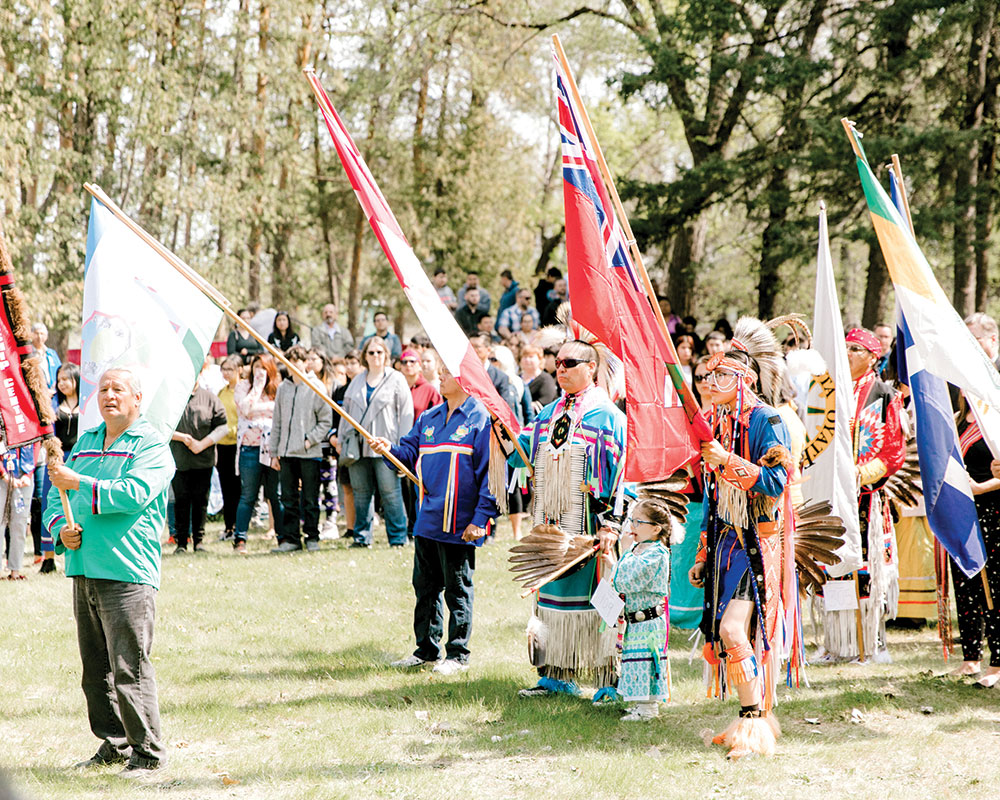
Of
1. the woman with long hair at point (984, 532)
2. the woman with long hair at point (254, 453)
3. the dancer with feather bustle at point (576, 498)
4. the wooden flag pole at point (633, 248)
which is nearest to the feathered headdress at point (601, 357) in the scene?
the dancer with feather bustle at point (576, 498)

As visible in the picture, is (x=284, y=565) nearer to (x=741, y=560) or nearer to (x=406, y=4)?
(x=741, y=560)

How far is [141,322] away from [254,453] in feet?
21.1

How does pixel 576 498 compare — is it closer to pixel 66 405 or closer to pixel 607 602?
pixel 607 602

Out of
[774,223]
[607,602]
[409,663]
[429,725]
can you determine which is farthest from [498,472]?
[774,223]

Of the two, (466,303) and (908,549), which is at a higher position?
(466,303)

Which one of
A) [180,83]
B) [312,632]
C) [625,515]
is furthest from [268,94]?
[625,515]

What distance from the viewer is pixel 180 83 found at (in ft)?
58.0

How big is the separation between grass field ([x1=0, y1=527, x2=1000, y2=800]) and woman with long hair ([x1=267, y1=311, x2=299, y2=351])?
21.9ft

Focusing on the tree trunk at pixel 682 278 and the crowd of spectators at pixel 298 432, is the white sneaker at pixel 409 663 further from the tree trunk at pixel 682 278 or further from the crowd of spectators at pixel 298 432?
the tree trunk at pixel 682 278

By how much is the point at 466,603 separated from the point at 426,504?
2.14 feet

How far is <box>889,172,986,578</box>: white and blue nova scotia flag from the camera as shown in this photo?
18.1ft

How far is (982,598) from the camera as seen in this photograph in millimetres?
6633

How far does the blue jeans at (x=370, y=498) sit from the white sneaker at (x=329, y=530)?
101 cm

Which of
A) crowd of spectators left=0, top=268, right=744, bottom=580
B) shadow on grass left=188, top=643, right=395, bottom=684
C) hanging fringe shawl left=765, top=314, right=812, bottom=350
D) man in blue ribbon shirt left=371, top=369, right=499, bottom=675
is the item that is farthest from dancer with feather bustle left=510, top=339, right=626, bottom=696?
crowd of spectators left=0, top=268, right=744, bottom=580
